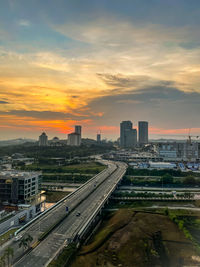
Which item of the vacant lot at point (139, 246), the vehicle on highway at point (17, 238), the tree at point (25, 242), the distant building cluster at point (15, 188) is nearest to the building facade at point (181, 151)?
the vacant lot at point (139, 246)

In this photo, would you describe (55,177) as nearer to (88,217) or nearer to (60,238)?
(88,217)

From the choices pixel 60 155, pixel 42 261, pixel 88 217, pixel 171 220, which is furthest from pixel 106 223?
pixel 60 155

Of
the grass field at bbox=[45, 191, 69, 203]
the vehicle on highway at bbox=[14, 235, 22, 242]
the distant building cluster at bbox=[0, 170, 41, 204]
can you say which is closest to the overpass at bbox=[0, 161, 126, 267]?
the vehicle on highway at bbox=[14, 235, 22, 242]

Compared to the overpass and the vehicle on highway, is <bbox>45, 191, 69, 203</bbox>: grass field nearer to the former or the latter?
the overpass

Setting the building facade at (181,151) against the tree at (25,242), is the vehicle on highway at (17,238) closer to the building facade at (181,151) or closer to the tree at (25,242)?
the tree at (25,242)

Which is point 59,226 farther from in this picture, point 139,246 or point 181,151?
point 181,151

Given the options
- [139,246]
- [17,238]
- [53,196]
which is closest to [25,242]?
[17,238]
